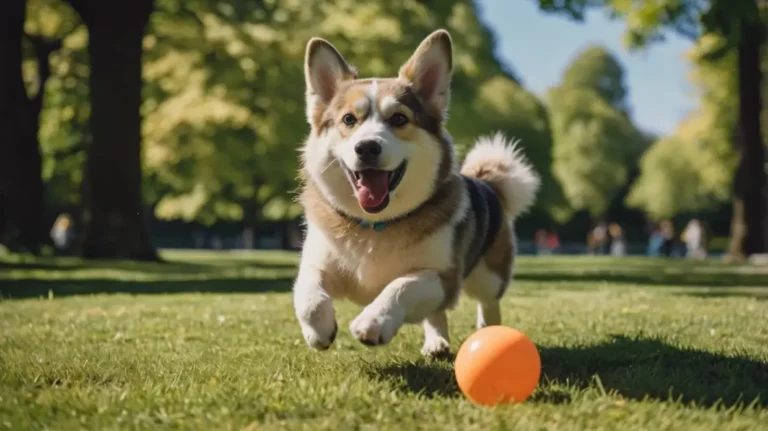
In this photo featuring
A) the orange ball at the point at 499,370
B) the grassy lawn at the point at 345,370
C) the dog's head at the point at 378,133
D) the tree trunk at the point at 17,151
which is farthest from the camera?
the tree trunk at the point at 17,151

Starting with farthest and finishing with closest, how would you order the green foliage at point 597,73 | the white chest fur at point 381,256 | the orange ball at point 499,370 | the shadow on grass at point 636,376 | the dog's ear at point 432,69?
the green foliage at point 597,73
the dog's ear at point 432,69
the white chest fur at point 381,256
the shadow on grass at point 636,376
the orange ball at point 499,370

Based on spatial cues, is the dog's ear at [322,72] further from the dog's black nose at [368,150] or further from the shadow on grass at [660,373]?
the shadow on grass at [660,373]

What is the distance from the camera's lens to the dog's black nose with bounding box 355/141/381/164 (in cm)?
483

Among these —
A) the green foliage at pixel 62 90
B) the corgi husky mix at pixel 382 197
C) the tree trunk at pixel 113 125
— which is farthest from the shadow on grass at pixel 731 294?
the green foliage at pixel 62 90

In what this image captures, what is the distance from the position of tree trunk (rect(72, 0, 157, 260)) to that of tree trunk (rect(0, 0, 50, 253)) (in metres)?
2.13

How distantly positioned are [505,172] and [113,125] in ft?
44.7

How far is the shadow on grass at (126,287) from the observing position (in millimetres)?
11109

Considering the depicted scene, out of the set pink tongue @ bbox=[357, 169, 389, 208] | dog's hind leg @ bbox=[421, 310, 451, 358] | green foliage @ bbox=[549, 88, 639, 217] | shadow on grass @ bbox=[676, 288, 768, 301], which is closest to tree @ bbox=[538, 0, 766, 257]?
shadow on grass @ bbox=[676, 288, 768, 301]

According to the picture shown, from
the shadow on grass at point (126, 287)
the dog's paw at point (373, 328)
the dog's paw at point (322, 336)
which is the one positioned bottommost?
the shadow on grass at point (126, 287)

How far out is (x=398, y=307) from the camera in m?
4.61

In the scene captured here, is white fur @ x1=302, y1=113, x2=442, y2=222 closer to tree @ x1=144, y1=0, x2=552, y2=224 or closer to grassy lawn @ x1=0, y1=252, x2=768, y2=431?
grassy lawn @ x1=0, y1=252, x2=768, y2=431

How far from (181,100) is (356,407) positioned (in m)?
22.4

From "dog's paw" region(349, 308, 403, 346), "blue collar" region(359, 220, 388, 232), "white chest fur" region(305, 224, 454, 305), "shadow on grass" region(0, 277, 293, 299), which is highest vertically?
"blue collar" region(359, 220, 388, 232)

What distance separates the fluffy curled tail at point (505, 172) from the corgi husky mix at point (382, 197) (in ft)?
4.83
